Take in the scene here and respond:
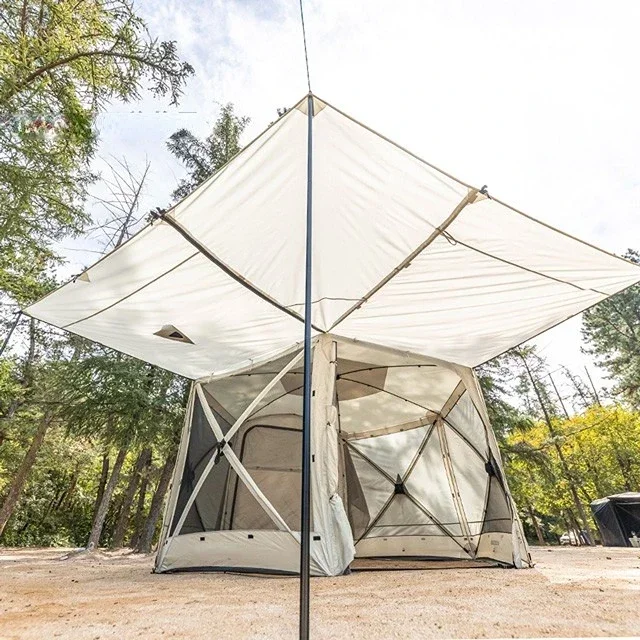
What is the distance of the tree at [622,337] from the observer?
1323 centimetres

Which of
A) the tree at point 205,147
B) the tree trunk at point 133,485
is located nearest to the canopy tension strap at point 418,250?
the tree trunk at point 133,485

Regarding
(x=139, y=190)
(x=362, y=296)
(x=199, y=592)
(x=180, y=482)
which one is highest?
(x=139, y=190)

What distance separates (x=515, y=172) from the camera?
2637 mm

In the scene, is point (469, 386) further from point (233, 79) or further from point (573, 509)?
point (573, 509)

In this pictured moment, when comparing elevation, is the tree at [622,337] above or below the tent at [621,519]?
above

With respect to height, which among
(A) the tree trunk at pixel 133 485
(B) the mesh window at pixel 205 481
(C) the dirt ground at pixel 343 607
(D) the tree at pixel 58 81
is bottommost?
(C) the dirt ground at pixel 343 607

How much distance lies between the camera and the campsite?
6.11 ft

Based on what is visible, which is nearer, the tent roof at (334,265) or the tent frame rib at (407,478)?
the tent roof at (334,265)

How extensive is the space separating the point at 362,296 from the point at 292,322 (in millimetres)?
679

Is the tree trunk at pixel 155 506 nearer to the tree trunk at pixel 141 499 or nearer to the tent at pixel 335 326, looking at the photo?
the tree trunk at pixel 141 499

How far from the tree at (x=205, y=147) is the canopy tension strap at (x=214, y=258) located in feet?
20.2

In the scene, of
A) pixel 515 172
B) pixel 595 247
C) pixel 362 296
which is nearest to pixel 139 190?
pixel 362 296

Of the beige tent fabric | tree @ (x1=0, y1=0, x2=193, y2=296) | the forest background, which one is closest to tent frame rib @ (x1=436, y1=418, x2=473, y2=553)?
the beige tent fabric

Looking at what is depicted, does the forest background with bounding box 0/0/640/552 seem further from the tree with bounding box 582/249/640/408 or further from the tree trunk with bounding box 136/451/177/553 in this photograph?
the tree with bounding box 582/249/640/408
